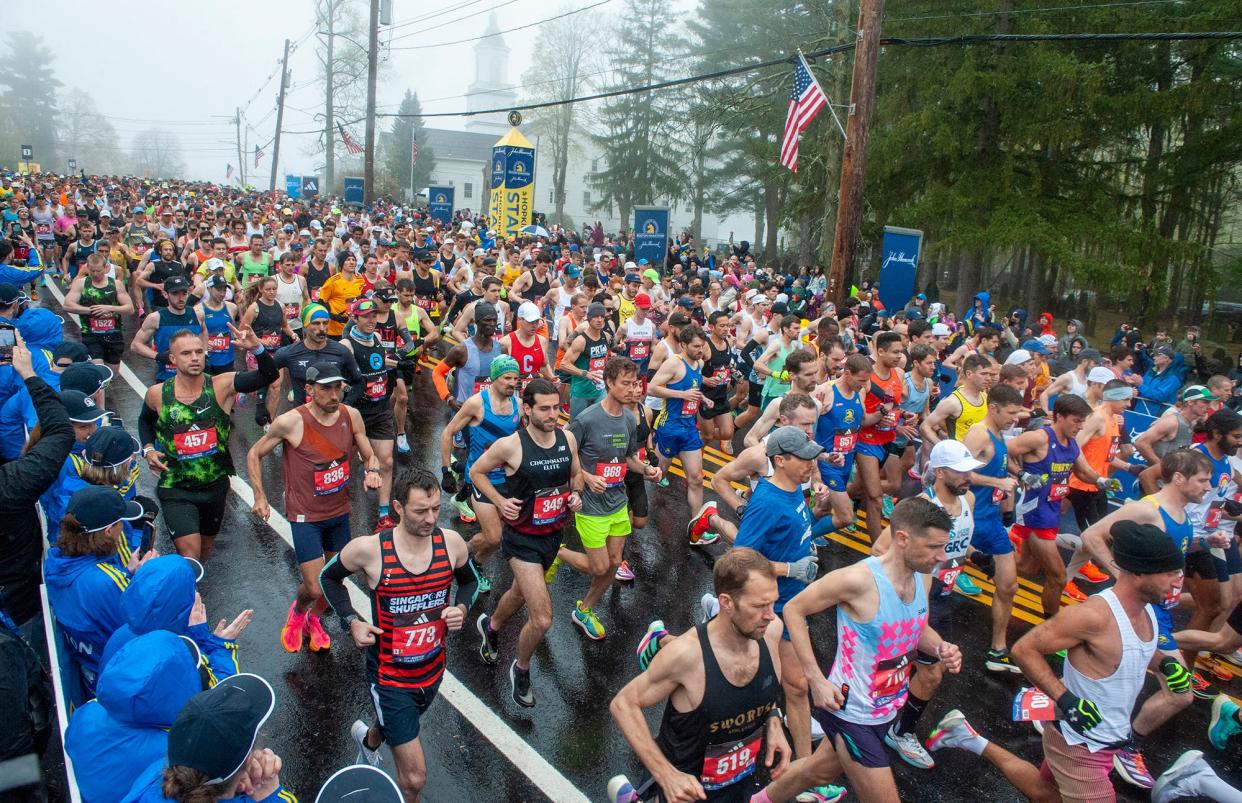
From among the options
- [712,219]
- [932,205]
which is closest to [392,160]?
[712,219]

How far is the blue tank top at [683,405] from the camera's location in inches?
317

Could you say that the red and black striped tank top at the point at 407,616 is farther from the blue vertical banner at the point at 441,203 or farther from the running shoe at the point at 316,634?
the blue vertical banner at the point at 441,203

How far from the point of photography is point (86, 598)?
384 cm

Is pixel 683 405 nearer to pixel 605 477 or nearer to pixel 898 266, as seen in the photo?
pixel 605 477

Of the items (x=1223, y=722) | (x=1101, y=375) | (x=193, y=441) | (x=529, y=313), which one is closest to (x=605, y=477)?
(x=193, y=441)

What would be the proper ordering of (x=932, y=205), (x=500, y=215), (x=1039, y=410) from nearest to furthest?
1. (x=1039, y=410)
2. (x=932, y=205)
3. (x=500, y=215)

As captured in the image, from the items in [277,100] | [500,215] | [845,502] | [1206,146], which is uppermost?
[277,100]

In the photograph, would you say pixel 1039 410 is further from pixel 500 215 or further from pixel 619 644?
pixel 500 215

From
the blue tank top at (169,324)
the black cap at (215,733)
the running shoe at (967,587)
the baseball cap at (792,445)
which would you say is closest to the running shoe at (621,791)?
the black cap at (215,733)

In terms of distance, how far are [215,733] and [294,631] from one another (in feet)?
11.5

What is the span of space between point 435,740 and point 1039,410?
8.73 metres

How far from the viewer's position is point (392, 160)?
80.1 meters

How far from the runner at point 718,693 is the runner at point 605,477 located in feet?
8.39

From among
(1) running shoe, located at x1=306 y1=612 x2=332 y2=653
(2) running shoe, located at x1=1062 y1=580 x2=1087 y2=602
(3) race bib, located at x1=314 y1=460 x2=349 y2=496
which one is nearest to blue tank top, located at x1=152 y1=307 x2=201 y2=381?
(3) race bib, located at x1=314 y1=460 x2=349 y2=496
